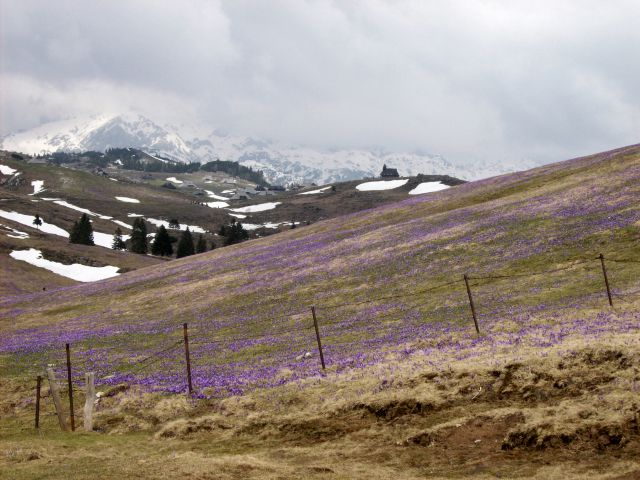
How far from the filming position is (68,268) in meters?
121

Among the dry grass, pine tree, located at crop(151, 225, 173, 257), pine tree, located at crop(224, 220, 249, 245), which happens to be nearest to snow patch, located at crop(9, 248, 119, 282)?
pine tree, located at crop(151, 225, 173, 257)

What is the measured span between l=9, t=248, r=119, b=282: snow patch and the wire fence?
80.2 meters

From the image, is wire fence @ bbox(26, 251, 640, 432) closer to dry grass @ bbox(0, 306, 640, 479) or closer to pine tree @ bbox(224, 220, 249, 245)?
dry grass @ bbox(0, 306, 640, 479)

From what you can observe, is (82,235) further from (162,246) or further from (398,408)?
(398,408)

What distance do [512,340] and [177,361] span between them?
20317mm

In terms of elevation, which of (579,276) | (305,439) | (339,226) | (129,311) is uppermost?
(339,226)

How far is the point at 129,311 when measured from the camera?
5981 centimetres

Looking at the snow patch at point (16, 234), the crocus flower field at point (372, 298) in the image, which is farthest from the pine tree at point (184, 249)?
the crocus flower field at point (372, 298)

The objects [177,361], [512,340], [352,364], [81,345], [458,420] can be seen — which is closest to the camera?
[458,420]

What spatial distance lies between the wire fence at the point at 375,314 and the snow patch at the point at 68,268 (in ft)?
263

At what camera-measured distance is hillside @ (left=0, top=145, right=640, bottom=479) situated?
1614 cm

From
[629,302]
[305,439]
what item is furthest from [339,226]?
[305,439]

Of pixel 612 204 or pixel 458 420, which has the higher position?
pixel 612 204

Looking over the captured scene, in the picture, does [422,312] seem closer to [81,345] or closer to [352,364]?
[352,364]
